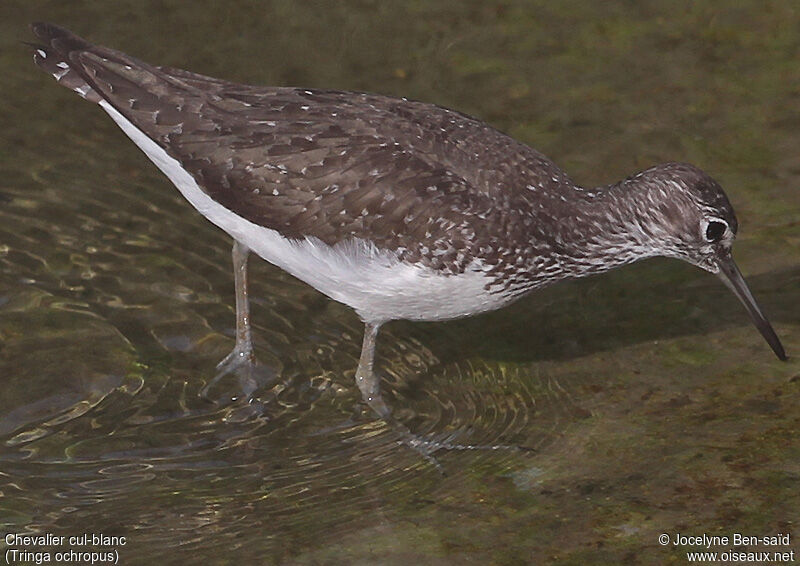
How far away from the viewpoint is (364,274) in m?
8.55

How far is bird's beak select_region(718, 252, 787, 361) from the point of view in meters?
8.97

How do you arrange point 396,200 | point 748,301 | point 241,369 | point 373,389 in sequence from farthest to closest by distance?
point 241,369, point 373,389, point 748,301, point 396,200

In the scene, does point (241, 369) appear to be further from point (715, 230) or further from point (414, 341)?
point (715, 230)

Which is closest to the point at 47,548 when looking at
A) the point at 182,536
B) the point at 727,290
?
the point at 182,536

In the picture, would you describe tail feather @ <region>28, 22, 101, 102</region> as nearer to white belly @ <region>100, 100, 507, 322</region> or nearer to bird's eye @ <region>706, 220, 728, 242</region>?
white belly @ <region>100, 100, 507, 322</region>

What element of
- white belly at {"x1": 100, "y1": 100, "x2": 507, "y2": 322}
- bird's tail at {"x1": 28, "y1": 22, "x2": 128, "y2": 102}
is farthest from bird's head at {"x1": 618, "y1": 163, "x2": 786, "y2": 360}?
bird's tail at {"x1": 28, "y1": 22, "x2": 128, "y2": 102}

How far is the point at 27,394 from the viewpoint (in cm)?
905

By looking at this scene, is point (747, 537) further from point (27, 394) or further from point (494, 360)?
point (27, 394)

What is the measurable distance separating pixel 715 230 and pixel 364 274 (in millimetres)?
2324

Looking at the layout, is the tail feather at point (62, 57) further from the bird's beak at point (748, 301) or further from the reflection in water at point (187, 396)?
the bird's beak at point (748, 301)

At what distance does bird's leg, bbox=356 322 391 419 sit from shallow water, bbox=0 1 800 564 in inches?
5.6

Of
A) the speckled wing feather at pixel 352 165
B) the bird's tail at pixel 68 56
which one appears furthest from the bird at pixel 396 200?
the bird's tail at pixel 68 56

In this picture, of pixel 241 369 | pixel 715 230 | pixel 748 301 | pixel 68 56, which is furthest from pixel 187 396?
pixel 748 301

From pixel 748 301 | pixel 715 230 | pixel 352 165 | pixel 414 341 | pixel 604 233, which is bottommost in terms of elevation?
pixel 748 301
